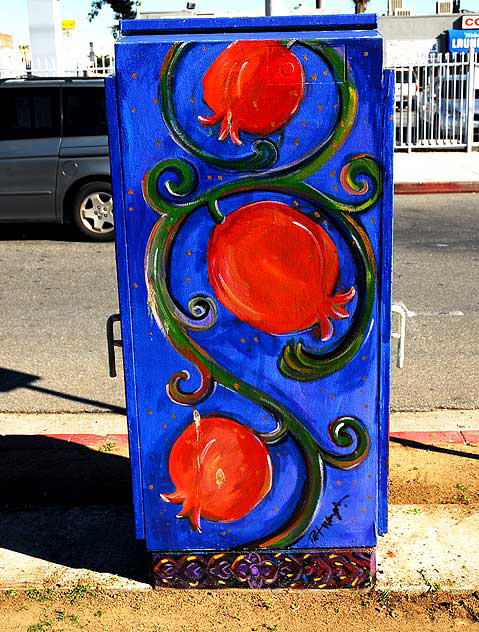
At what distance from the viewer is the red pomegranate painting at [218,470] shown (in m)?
3.63

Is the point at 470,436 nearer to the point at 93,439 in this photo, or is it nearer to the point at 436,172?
the point at 93,439

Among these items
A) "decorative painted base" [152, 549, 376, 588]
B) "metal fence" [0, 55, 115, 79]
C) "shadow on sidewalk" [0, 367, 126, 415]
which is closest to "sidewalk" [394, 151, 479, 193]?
"metal fence" [0, 55, 115, 79]

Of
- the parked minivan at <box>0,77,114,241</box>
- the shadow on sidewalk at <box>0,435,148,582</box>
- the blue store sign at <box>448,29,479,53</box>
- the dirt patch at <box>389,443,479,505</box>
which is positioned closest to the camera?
the shadow on sidewalk at <box>0,435,148,582</box>

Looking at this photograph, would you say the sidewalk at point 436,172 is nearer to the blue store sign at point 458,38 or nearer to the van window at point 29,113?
the van window at point 29,113

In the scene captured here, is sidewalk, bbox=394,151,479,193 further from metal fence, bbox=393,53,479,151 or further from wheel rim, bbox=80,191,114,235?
wheel rim, bbox=80,191,114,235

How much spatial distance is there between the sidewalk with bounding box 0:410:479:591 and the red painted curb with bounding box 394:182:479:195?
1017 cm

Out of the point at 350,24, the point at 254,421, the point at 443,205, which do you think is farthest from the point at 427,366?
the point at 443,205

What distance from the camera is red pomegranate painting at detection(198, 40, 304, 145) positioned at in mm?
3232

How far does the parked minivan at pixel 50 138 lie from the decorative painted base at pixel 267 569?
299 inches

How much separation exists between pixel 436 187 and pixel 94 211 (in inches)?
266

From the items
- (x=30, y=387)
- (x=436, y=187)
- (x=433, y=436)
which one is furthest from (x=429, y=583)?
(x=436, y=187)

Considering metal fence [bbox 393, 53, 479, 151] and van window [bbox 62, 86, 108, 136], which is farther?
metal fence [bbox 393, 53, 479, 151]
